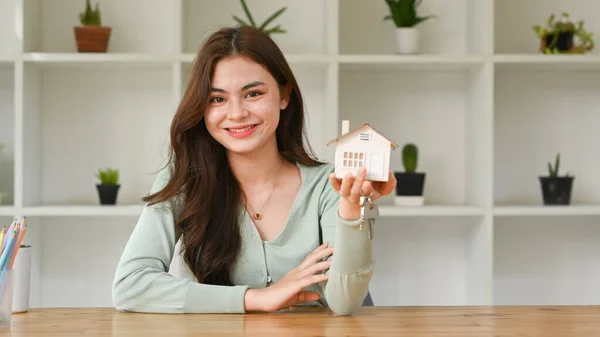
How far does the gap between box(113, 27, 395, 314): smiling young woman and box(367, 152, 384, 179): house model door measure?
22 centimetres

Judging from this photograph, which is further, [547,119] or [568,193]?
[547,119]

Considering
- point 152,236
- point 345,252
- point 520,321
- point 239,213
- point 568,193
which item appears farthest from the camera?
point 568,193

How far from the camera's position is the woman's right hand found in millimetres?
1631

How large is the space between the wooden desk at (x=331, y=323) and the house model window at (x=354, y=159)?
287mm

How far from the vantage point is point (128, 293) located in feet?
5.56

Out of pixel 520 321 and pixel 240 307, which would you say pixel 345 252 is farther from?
pixel 520 321

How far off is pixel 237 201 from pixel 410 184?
127 cm

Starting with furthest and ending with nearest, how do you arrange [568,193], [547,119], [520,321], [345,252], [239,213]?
[547,119] < [568,193] < [239,213] < [345,252] < [520,321]

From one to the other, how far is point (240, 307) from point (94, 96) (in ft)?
6.28

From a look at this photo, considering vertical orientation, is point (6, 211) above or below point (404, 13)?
below

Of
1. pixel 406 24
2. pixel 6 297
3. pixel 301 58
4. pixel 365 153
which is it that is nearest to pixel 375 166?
pixel 365 153

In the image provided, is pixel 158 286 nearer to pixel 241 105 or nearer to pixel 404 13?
pixel 241 105

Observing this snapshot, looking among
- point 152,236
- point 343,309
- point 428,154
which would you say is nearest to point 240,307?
point 343,309

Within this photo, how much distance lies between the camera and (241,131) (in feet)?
6.18
